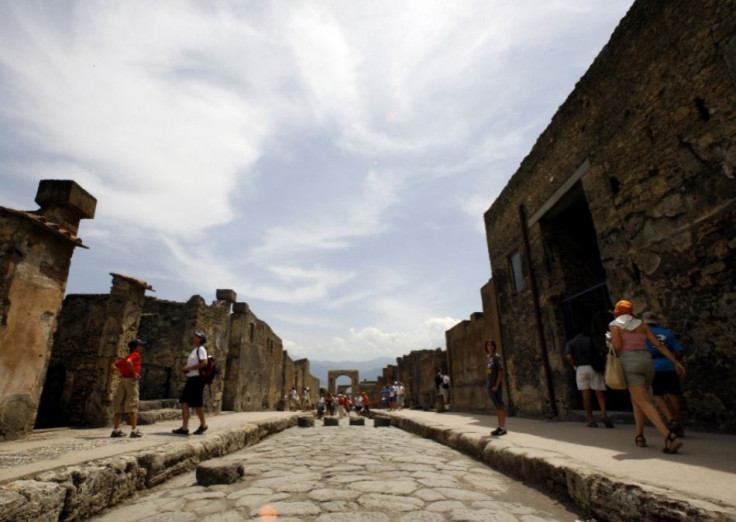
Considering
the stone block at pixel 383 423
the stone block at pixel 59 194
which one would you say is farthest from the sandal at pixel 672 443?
the stone block at pixel 383 423

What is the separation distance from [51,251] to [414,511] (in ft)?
19.9

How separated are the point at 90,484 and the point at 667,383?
5.35 meters

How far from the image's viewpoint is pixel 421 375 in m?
20.5

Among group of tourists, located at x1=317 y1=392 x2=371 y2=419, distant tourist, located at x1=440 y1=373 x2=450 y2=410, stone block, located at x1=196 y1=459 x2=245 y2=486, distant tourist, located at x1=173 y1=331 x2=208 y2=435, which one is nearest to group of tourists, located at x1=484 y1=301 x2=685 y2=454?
stone block, located at x1=196 y1=459 x2=245 y2=486

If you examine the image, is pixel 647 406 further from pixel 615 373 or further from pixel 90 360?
pixel 90 360

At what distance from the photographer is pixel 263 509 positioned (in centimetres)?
277

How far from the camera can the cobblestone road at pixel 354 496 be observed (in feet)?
8.70

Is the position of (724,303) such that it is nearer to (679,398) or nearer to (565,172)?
(679,398)


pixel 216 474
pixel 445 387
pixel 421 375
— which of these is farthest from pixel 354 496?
pixel 421 375

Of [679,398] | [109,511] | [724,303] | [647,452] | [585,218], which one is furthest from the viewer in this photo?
[585,218]

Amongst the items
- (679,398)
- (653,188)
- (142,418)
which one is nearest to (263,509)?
(679,398)

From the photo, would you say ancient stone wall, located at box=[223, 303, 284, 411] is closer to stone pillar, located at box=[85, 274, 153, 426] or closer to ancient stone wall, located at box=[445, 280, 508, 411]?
stone pillar, located at box=[85, 274, 153, 426]

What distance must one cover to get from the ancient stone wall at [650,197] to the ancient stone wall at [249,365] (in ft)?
36.1

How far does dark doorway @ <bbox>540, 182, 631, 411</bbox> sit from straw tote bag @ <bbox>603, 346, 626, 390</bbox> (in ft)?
13.2
